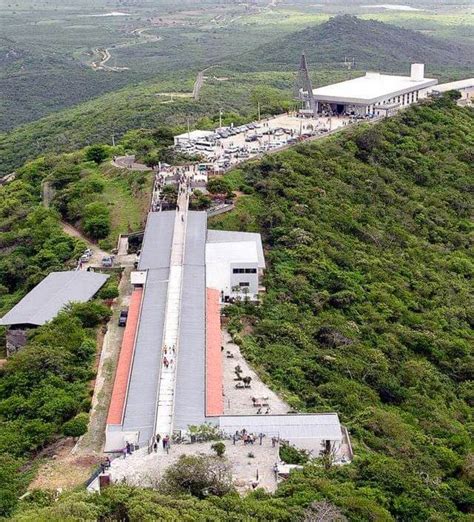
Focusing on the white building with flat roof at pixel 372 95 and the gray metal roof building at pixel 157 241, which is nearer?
the gray metal roof building at pixel 157 241

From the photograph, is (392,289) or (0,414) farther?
(392,289)

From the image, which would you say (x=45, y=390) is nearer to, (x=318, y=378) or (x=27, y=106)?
(x=318, y=378)

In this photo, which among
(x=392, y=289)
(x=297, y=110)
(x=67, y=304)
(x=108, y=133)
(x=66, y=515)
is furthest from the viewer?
(x=108, y=133)

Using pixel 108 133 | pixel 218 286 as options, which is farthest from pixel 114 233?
pixel 108 133

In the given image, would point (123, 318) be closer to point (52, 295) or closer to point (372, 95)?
point (52, 295)

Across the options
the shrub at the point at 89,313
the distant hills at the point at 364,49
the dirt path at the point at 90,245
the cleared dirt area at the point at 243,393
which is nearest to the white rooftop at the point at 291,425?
the cleared dirt area at the point at 243,393

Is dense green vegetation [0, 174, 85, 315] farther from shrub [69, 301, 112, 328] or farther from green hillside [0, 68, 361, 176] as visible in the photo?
green hillside [0, 68, 361, 176]

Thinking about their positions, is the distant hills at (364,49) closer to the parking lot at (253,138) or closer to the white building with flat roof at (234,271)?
the parking lot at (253,138)
